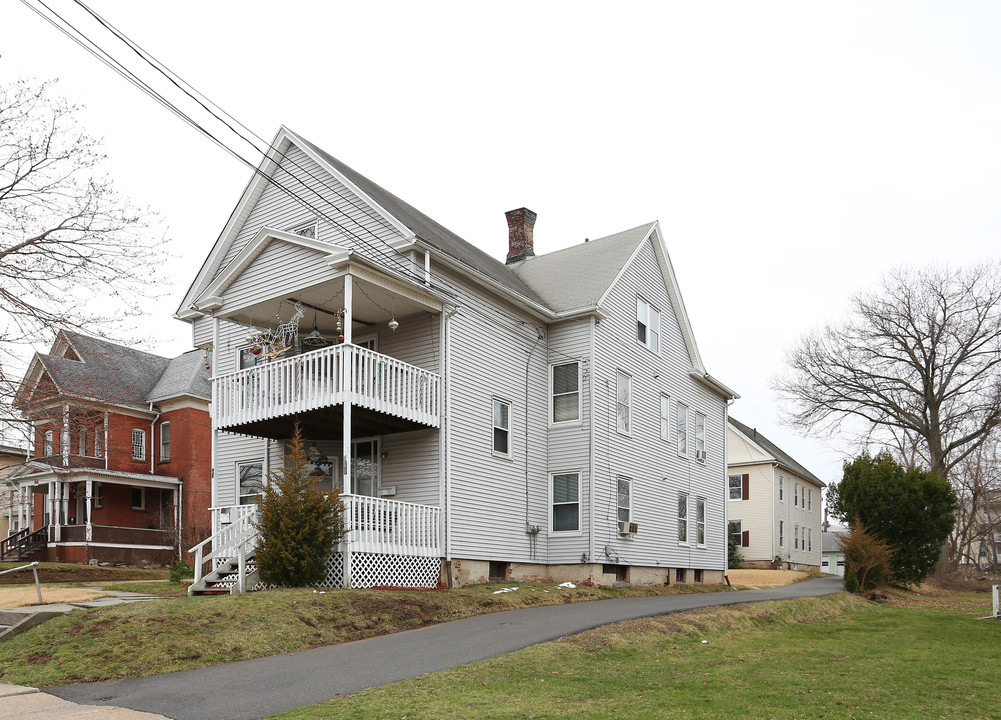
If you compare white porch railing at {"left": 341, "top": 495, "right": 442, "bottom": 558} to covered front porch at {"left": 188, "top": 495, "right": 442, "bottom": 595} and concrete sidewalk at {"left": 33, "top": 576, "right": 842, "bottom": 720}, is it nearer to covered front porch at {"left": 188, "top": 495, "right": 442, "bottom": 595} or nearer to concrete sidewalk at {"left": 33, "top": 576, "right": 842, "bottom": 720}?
covered front porch at {"left": 188, "top": 495, "right": 442, "bottom": 595}

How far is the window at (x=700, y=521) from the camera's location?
2848 centimetres

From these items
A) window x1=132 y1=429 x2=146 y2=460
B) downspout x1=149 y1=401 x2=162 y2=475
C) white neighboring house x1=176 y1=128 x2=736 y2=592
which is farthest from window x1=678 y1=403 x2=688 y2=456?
window x1=132 y1=429 x2=146 y2=460

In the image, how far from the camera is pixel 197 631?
11.9 metres

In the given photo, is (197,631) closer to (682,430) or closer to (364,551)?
(364,551)

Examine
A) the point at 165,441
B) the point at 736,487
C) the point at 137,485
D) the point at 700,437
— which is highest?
the point at 700,437

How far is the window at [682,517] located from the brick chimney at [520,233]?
9.04 metres

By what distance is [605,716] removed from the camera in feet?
27.7

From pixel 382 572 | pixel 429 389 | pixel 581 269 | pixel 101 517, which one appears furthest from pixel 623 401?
pixel 101 517

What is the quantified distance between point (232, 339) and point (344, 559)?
333 inches

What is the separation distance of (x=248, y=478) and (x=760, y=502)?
31145mm

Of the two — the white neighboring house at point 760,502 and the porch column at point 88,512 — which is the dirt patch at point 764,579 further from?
the porch column at point 88,512

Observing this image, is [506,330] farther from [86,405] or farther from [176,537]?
[176,537]

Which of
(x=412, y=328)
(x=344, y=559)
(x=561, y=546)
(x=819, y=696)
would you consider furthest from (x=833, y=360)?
(x=819, y=696)

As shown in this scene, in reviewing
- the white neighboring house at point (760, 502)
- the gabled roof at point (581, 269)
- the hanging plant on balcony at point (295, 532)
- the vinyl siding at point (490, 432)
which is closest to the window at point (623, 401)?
the vinyl siding at point (490, 432)
